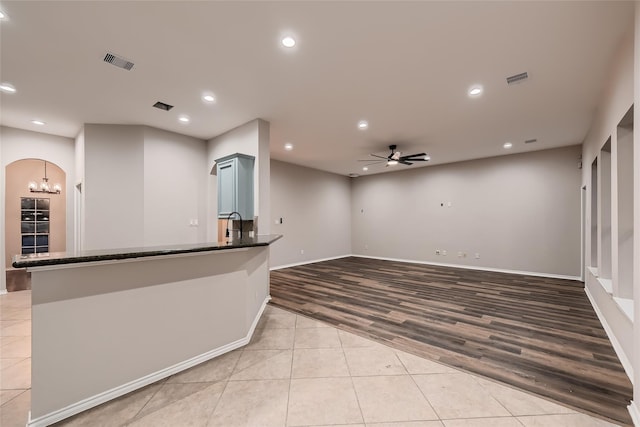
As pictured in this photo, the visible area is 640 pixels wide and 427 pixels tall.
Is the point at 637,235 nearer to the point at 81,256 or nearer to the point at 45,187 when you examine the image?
the point at 81,256

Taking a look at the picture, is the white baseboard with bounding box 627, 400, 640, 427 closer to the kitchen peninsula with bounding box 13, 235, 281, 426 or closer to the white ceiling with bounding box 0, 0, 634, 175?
the white ceiling with bounding box 0, 0, 634, 175

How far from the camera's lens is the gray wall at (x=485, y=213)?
5754mm

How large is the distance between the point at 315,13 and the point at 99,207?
15.3 feet

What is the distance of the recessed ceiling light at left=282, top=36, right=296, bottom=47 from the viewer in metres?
2.29

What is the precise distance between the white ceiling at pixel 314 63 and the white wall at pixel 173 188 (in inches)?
16.1

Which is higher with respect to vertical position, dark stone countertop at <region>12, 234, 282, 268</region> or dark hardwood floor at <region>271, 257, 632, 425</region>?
dark stone countertop at <region>12, 234, 282, 268</region>

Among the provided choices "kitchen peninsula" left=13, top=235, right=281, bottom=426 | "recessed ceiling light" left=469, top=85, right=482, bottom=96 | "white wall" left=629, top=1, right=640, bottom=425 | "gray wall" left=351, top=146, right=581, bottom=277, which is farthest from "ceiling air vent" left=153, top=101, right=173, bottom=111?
"gray wall" left=351, top=146, right=581, bottom=277

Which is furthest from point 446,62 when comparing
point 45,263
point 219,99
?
point 45,263

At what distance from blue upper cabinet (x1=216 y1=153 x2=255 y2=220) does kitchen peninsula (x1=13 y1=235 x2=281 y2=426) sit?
1.58 meters

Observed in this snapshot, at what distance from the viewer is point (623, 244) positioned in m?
2.49

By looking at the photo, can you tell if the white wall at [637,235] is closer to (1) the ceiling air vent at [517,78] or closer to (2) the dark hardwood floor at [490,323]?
(2) the dark hardwood floor at [490,323]

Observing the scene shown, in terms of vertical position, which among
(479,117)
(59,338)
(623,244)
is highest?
(479,117)

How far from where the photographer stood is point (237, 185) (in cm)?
399

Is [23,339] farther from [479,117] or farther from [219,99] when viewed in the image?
[479,117]
